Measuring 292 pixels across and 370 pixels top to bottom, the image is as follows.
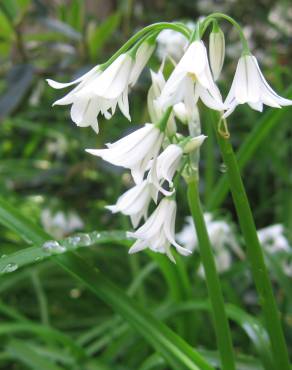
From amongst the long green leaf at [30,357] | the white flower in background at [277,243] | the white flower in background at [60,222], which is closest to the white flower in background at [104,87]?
the long green leaf at [30,357]

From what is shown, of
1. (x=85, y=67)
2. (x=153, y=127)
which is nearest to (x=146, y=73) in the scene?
(x=85, y=67)

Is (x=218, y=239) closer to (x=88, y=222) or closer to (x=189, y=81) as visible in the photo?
(x=88, y=222)

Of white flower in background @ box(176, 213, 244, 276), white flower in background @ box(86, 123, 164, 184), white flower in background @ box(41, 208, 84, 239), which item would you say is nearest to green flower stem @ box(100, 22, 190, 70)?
white flower in background @ box(86, 123, 164, 184)

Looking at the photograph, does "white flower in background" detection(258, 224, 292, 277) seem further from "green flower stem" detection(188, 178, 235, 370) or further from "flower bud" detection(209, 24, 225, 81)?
"flower bud" detection(209, 24, 225, 81)

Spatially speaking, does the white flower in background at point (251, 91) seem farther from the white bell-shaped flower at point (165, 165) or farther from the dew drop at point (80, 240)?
the dew drop at point (80, 240)

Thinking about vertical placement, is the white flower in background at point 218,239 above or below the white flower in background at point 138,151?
above

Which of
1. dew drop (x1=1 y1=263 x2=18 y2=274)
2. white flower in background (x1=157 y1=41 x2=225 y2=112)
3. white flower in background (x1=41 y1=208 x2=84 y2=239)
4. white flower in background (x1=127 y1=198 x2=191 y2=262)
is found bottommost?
white flower in background (x1=127 y1=198 x2=191 y2=262)

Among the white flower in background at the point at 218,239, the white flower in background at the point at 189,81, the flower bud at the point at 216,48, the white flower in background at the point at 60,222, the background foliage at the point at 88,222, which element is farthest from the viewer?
the white flower in background at the point at 60,222
